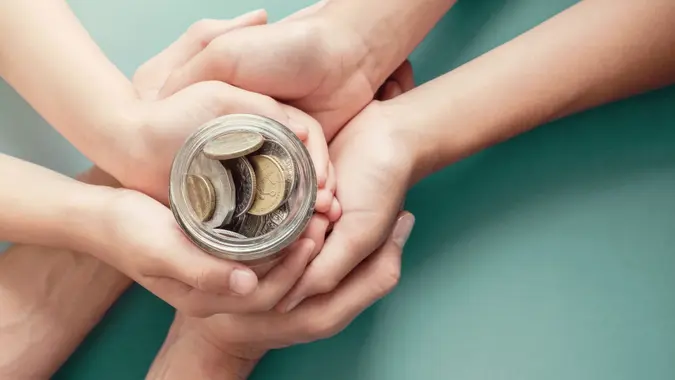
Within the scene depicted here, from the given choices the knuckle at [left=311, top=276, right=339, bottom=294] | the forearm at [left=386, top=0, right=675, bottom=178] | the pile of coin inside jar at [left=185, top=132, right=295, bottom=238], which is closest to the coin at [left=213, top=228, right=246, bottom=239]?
the pile of coin inside jar at [left=185, top=132, right=295, bottom=238]

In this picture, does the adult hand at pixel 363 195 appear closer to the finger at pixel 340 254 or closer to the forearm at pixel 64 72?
the finger at pixel 340 254

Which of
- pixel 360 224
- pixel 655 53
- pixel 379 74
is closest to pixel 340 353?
pixel 360 224

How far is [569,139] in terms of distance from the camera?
0.71 m

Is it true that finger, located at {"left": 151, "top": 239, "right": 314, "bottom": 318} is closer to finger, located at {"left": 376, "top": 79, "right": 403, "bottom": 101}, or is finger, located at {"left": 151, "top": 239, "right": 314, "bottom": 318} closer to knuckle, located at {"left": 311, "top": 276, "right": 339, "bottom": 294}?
knuckle, located at {"left": 311, "top": 276, "right": 339, "bottom": 294}

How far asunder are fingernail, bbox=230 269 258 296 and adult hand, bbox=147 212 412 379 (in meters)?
0.11

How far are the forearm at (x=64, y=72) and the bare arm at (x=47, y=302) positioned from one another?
4.0 inches

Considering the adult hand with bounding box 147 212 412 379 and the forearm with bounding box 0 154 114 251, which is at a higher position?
the forearm with bounding box 0 154 114 251

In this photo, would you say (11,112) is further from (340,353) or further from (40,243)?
(340,353)

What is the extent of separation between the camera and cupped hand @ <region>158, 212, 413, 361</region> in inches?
23.7

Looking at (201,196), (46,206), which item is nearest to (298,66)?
(201,196)

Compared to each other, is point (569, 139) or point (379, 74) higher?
point (379, 74)

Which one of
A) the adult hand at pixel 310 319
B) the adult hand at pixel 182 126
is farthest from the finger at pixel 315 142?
the adult hand at pixel 310 319

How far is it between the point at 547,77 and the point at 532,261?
0.19m

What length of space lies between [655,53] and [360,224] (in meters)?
0.33
